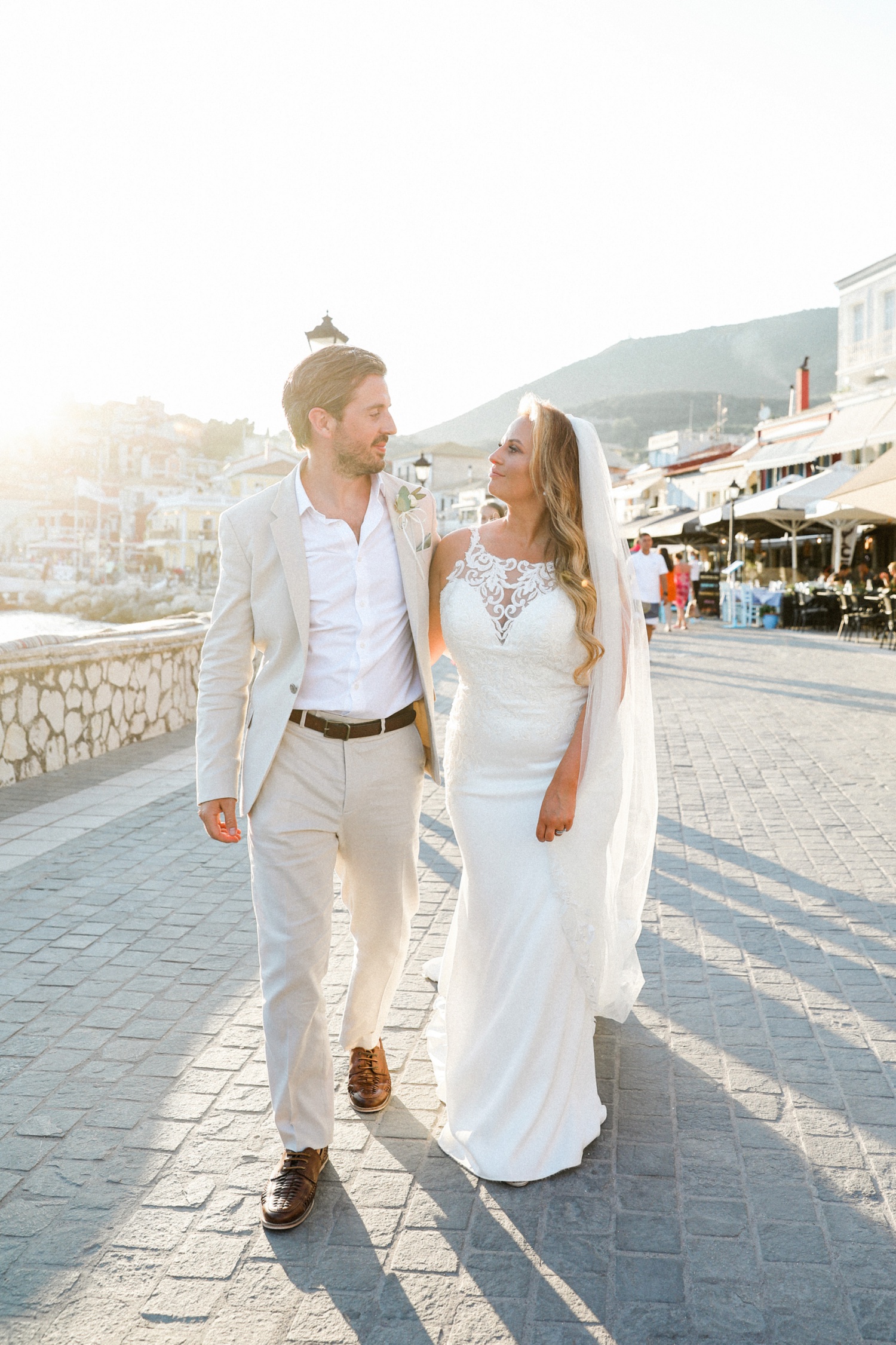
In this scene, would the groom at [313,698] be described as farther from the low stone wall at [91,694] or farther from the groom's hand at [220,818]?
the low stone wall at [91,694]

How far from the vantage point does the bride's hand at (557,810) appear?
3123mm

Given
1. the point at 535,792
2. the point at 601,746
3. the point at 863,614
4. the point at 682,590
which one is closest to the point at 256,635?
the point at 535,792

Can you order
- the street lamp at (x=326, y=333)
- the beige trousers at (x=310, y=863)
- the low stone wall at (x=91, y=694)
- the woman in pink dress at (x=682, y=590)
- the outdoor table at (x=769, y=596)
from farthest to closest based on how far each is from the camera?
1. the woman in pink dress at (x=682, y=590)
2. the outdoor table at (x=769, y=596)
3. the street lamp at (x=326, y=333)
4. the low stone wall at (x=91, y=694)
5. the beige trousers at (x=310, y=863)

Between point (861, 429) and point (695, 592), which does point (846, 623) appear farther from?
point (695, 592)

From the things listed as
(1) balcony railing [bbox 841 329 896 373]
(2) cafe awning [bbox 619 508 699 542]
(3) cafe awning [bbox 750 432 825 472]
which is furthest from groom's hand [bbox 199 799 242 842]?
(1) balcony railing [bbox 841 329 896 373]

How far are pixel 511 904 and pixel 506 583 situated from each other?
3.10 feet

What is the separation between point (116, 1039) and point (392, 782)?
1.66 m

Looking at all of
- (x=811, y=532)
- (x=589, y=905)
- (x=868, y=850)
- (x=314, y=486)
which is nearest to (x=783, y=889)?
(x=868, y=850)

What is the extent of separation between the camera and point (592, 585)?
125 inches

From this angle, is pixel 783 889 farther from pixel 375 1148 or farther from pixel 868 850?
pixel 375 1148

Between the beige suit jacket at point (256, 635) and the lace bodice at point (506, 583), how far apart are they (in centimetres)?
22

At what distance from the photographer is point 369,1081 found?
3428mm

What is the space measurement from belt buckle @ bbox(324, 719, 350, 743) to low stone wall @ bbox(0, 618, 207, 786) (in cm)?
594

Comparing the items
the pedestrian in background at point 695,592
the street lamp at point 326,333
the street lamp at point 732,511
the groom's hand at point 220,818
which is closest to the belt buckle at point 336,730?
the groom's hand at point 220,818
